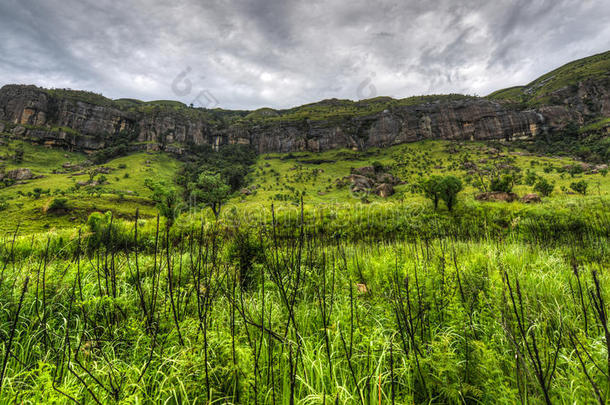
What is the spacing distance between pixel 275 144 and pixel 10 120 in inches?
4556

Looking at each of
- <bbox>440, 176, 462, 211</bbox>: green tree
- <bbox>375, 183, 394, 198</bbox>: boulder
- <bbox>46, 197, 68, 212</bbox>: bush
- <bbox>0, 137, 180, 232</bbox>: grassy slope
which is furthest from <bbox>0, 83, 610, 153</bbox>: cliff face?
<bbox>440, 176, 462, 211</bbox>: green tree

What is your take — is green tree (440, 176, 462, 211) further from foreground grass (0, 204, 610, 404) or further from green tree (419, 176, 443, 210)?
foreground grass (0, 204, 610, 404)

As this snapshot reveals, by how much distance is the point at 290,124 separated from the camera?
124 metres

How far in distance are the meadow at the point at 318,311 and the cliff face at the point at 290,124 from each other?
105802 mm

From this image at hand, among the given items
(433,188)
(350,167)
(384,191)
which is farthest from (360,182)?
(433,188)

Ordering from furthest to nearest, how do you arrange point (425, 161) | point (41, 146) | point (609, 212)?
point (41, 146) < point (425, 161) < point (609, 212)

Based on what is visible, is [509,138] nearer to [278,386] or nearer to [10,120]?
[278,386]

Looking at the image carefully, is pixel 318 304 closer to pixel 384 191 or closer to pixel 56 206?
pixel 56 206

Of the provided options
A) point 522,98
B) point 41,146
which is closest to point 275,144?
point 41,146

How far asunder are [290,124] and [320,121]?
53.3 ft

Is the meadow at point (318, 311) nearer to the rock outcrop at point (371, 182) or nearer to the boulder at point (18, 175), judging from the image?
the rock outcrop at point (371, 182)

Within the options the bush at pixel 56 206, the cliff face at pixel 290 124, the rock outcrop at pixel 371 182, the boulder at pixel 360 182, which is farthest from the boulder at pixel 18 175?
the boulder at pixel 360 182

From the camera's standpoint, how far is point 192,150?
11400 centimetres

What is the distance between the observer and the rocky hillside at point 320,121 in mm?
95312
